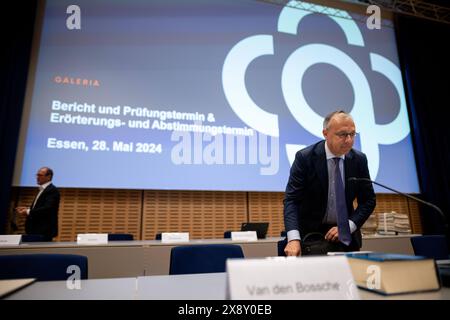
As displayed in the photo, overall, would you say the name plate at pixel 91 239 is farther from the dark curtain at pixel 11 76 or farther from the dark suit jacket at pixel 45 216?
the dark curtain at pixel 11 76

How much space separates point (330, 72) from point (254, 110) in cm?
169

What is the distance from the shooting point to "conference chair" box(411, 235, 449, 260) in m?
2.45

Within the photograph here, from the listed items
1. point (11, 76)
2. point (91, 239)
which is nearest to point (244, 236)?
point (91, 239)

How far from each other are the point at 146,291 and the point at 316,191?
118 centimetres

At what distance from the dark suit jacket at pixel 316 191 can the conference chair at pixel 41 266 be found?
1091 millimetres

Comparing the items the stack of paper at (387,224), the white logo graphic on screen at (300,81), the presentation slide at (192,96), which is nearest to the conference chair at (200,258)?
the presentation slide at (192,96)

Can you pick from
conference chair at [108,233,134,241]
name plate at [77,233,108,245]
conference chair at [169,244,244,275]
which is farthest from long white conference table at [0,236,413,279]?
conference chair at [169,244,244,275]

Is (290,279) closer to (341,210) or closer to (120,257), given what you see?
(341,210)

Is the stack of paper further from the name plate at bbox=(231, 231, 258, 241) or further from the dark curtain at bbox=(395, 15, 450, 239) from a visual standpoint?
the name plate at bbox=(231, 231, 258, 241)

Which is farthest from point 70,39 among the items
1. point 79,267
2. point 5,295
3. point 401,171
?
point 401,171

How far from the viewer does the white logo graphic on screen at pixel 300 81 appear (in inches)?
181

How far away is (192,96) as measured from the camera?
445 cm

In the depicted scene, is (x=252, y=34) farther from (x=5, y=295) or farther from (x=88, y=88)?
(x=5, y=295)

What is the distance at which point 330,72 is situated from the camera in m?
5.16
